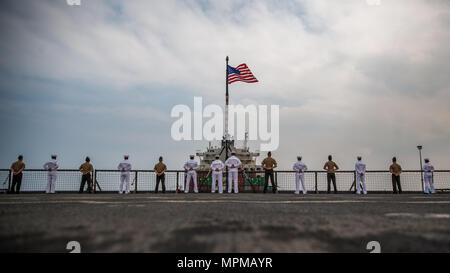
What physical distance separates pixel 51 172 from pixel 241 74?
13.1 metres

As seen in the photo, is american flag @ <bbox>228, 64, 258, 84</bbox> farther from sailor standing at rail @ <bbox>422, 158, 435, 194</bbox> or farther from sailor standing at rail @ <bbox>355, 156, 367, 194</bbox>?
sailor standing at rail @ <bbox>422, 158, 435, 194</bbox>

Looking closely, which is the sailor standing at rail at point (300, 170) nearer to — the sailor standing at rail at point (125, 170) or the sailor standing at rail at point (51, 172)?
the sailor standing at rail at point (125, 170)

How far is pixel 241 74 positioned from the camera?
2069cm

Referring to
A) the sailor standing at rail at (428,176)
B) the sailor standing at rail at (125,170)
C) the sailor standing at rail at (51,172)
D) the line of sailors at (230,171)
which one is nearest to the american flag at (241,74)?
the line of sailors at (230,171)

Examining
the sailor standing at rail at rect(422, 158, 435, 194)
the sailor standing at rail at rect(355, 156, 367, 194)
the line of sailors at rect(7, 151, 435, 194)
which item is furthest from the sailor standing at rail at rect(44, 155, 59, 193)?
the sailor standing at rail at rect(422, 158, 435, 194)

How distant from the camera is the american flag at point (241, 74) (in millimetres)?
20264

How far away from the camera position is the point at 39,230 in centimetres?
232

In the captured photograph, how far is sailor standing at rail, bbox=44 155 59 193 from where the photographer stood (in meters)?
14.7

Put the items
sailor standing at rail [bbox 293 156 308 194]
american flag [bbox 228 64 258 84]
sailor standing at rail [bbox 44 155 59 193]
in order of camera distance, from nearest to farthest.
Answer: sailor standing at rail [bbox 293 156 308 194]
sailor standing at rail [bbox 44 155 59 193]
american flag [bbox 228 64 258 84]

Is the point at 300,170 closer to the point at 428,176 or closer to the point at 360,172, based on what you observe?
the point at 360,172

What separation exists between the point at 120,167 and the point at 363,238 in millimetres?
13714

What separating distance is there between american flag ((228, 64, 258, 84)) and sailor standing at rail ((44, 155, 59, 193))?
1210 centimetres
